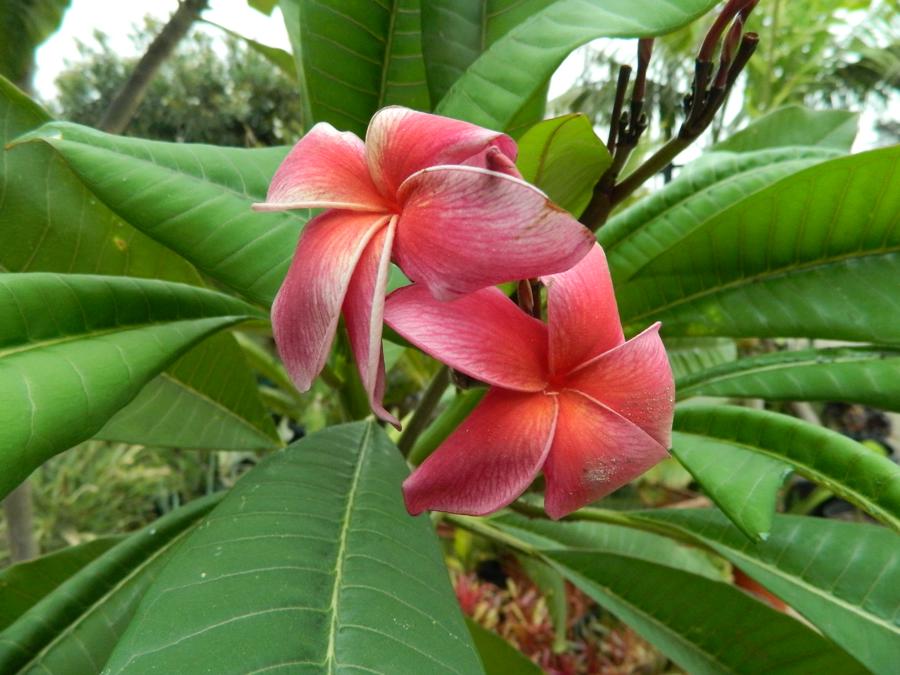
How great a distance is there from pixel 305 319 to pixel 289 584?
137mm

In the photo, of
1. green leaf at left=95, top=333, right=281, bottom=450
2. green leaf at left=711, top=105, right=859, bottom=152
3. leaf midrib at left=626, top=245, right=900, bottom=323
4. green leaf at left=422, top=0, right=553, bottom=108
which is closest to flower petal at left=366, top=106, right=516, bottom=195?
green leaf at left=422, top=0, right=553, bottom=108

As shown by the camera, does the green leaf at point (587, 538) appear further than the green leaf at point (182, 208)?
Yes

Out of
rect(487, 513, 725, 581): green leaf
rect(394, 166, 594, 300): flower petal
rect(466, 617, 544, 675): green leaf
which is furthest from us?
rect(487, 513, 725, 581): green leaf

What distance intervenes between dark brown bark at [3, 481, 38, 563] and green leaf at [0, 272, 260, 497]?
0.35 m

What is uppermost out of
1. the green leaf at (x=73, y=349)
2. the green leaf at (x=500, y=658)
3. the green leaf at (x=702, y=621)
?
the green leaf at (x=73, y=349)

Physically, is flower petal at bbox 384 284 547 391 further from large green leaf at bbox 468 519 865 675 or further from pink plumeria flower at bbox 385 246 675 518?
large green leaf at bbox 468 519 865 675

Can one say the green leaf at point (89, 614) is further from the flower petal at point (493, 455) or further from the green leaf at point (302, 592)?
the flower petal at point (493, 455)

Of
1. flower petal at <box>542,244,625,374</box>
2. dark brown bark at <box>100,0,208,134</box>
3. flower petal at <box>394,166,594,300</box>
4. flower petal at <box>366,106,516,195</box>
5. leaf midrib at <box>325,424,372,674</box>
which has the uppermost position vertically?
dark brown bark at <box>100,0,208,134</box>

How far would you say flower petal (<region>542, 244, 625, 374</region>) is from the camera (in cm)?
32

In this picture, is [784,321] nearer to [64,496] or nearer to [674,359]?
[674,359]

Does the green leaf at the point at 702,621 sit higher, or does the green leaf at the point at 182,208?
the green leaf at the point at 182,208

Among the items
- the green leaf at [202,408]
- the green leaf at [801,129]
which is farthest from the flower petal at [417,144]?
the green leaf at [801,129]

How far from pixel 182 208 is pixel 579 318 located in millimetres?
278

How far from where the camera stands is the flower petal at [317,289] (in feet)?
1.03
